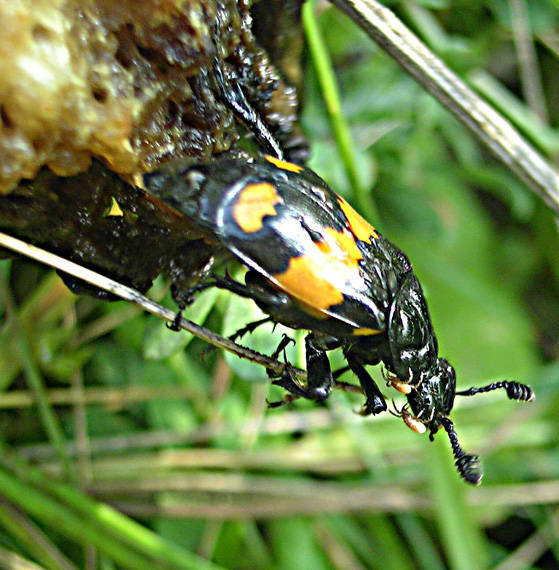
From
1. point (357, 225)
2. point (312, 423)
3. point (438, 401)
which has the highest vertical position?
point (357, 225)

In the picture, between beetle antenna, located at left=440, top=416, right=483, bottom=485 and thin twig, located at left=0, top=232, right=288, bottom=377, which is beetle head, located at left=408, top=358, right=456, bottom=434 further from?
thin twig, located at left=0, top=232, right=288, bottom=377

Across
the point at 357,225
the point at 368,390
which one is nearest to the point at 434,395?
the point at 368,390

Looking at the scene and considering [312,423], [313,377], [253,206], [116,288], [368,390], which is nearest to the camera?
[253,206]

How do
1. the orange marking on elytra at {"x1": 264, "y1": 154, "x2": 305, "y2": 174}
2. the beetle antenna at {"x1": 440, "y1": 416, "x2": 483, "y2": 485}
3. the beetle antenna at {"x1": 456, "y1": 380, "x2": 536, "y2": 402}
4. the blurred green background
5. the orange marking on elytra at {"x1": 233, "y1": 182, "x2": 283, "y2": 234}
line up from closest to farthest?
the orange marking on elytra at {"x1": 233, "y1": 182, "x2": 283, "y2": 234} < the orange marking on elytra at {"x1": 264, "y1": 154, "x2": 305, "y2": 174} < the beetle antenna at {"x1": 440, "y1": 416, "x2": 483, "y2": 485} < the beetle antenna at {"x1": 456, "y1": 380, "x2": 536, "y2": 402} < the blurred green background

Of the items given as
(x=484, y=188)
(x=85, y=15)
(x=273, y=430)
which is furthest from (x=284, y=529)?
(x=484, y=188)

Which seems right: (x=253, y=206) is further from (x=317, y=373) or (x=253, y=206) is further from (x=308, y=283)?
(x=317, y=373)

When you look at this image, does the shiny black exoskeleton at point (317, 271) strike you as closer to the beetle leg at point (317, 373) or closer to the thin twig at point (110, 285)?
the beetle leg at point (317, 373)

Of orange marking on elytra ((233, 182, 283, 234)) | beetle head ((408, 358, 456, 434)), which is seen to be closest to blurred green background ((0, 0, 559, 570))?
beetle head ((408, 358, 456, 434))
